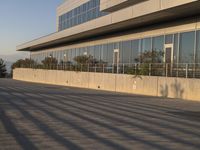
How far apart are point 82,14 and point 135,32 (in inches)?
890

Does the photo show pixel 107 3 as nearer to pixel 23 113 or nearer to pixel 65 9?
pixel 65 9

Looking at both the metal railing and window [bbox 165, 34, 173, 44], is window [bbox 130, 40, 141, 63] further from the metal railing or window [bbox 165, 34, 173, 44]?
window [bbox 165, 34, 173, 44]

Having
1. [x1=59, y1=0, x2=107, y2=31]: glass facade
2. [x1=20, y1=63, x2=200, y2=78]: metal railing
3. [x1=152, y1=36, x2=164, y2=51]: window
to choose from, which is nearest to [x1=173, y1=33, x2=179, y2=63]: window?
[x1=20, y1=63, x2=200, y2=78]: metal railing

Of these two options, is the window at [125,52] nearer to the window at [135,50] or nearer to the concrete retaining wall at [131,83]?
the window at [135,50]

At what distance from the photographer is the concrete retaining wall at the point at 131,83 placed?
26250 mm

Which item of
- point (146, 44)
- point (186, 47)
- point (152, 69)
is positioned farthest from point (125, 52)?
point (186, 47)

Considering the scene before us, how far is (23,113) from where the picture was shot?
15695 mm

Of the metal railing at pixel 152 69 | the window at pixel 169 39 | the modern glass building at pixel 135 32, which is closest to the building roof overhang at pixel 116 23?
the modern glass building at pixel 135 32

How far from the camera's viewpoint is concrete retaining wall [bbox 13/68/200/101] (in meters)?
26.2

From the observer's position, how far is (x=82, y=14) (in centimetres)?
6078

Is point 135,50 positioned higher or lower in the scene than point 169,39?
lower

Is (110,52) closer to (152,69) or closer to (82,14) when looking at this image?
(152,69)

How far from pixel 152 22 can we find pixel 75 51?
23705mm

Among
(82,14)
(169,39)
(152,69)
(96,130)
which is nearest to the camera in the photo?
(96,130)
